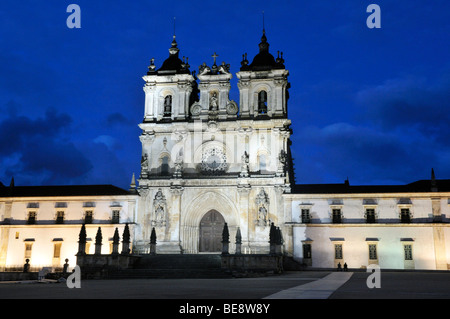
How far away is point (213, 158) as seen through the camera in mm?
48500

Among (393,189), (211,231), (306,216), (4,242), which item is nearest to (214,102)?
(211,231)

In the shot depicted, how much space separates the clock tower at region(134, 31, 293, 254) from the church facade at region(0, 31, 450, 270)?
10cm

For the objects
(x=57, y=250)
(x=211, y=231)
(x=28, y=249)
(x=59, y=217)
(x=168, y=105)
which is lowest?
(x=57, y=250)

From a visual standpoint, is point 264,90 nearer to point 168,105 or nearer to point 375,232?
point 168,105

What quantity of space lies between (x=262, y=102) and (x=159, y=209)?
47.6 feet

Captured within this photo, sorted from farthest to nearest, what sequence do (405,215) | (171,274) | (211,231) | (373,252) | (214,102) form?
(214,102), (211,231), (405,215), (373,252), (171,274)

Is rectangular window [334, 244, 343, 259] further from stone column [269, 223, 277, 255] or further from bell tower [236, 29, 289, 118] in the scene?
bell tower [236, 29, 289, 118]

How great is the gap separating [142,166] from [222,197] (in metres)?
8.50

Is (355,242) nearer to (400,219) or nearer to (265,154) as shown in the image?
(400,219)

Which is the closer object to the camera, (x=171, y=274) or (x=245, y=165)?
(x=171, y=274)

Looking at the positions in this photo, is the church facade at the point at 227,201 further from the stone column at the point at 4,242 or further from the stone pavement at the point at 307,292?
the stone pavement at the point at 307,292

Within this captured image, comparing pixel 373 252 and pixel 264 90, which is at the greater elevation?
pixel 264 90

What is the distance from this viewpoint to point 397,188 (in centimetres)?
4634
